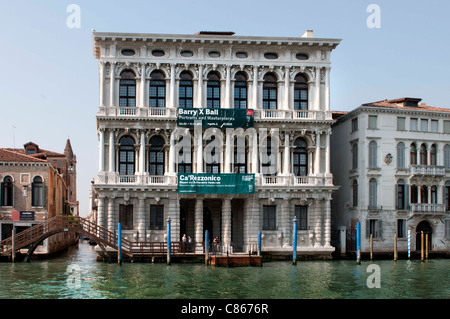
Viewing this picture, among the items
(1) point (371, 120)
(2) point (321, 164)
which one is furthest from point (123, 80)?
(1) point (371, 120)

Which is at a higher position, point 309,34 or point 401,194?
point 309,34

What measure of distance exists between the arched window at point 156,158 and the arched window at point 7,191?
30.7 feet

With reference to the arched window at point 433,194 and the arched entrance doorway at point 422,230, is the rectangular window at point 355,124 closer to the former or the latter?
the arched window at point 433,194

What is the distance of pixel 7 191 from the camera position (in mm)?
42812

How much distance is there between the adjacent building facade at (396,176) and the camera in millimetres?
45031

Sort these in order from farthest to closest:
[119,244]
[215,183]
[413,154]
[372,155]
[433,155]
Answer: [433,155]
[413,154]
[372,155]
[215,183]
[119,244]

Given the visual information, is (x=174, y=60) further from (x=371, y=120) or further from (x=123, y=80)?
(x=371, y=120)

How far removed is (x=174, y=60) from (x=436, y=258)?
22647 mm

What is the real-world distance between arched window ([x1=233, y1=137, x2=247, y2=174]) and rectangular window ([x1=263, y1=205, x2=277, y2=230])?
2976mm

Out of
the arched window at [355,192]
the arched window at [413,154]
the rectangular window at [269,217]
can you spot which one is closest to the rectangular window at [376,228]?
the arched window at [355,192]

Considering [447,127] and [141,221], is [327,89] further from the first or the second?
[141,221]

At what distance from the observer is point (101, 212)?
41.3 m

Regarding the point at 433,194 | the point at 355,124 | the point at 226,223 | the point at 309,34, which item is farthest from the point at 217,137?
the point at 433,194

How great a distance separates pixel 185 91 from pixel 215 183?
667 cm
